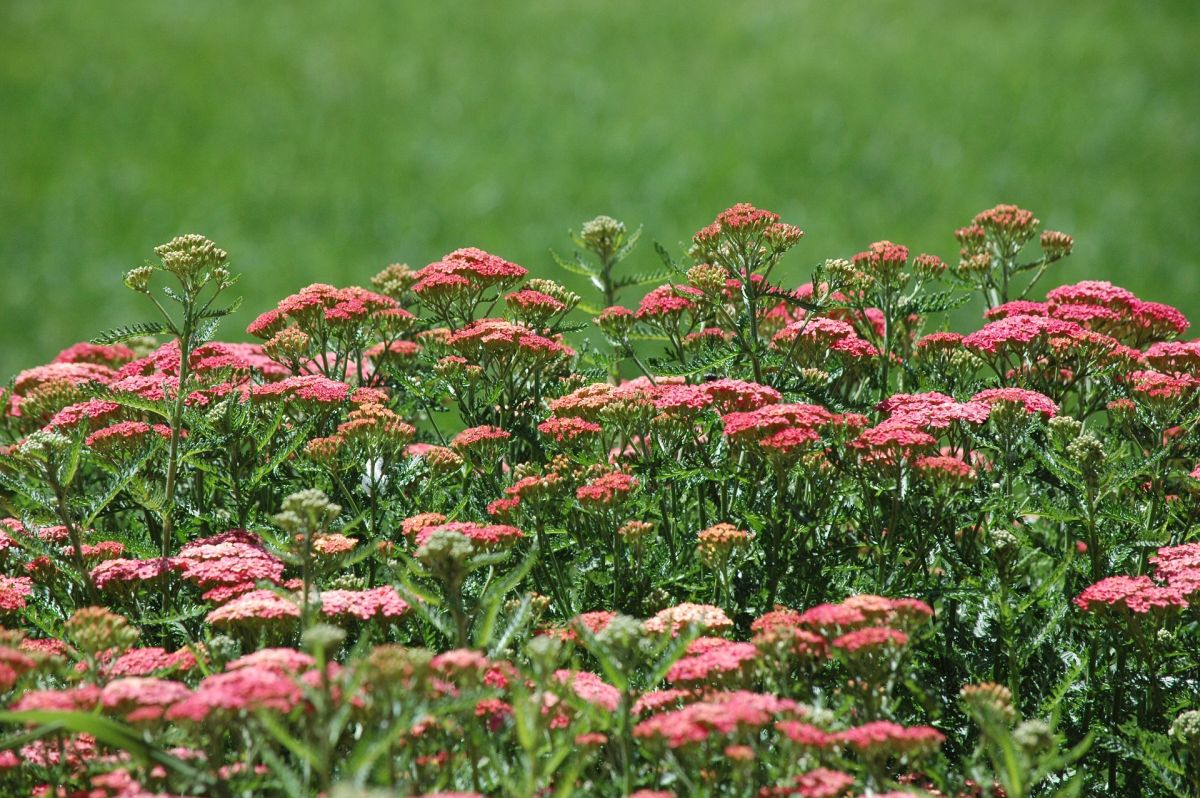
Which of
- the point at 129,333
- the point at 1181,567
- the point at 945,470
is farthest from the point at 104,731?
the point at 1181,567

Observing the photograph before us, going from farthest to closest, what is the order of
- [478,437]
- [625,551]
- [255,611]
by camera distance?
[625,551] < [478,437] < [255,611]

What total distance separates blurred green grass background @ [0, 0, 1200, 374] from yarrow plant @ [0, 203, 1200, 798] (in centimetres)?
1115

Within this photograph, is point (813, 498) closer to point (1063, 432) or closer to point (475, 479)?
point (1063, 432)

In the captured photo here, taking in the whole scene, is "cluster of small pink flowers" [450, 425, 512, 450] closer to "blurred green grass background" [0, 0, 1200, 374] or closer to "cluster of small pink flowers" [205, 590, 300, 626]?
"cluster of small pink flowers" [205, 590, 300, 626]

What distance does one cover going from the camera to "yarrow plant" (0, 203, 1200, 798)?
9.62 feet

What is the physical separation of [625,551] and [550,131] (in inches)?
631

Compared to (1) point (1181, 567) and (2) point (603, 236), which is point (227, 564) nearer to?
(2) point (603, 236)

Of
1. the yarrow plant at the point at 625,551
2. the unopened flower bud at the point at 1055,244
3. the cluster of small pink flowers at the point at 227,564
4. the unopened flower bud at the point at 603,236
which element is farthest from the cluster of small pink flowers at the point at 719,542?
A: the unopened flower bud at the point at 1055,244

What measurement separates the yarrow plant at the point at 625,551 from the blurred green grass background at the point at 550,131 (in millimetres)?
11150

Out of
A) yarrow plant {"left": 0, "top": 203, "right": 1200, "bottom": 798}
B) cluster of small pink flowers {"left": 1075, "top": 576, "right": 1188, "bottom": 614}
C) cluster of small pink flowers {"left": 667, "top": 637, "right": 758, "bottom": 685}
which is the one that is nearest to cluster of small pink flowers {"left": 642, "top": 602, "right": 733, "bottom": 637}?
yarrow plant {"left": 0, "top": 203, "right": 1200, "bottom": 798}

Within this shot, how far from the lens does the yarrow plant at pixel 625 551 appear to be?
293cm

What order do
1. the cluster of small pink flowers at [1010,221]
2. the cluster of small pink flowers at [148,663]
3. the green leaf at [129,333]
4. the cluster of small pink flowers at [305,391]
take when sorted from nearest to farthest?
1. the cluster of small pink flowers at [148,663]
2. the green leaf at [129,333]
3. the cluster of small pink flowers at [305,391]
4. the cluster of small pink flowers at [1010,221]

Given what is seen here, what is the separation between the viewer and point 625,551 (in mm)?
4430

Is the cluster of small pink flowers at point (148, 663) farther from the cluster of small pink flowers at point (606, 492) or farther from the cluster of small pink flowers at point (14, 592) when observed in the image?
the cluster of small pink flowers at point (606, 492)
